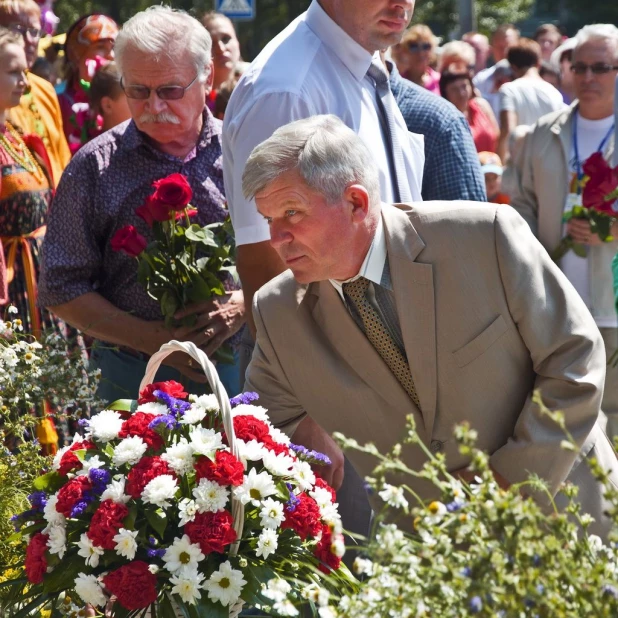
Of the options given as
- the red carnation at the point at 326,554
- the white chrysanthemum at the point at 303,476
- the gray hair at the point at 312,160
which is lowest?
the red carnation at the point at 326,554

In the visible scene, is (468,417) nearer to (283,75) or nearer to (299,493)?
(299,493)

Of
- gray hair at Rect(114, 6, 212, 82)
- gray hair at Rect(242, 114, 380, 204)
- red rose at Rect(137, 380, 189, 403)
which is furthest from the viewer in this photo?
gray hair at Rect(114, 6, 212, 82)

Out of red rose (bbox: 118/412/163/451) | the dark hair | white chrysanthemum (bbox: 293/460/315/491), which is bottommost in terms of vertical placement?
the dark hair

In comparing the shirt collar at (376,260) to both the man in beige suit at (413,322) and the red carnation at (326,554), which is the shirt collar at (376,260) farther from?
the red carnation at (326,554)

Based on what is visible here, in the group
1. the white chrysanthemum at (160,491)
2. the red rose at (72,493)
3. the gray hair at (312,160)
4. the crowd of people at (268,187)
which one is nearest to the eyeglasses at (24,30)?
the crowd of people at (268,187)

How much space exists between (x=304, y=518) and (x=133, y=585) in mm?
355

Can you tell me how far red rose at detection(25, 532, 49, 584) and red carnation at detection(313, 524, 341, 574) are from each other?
1.71 ft

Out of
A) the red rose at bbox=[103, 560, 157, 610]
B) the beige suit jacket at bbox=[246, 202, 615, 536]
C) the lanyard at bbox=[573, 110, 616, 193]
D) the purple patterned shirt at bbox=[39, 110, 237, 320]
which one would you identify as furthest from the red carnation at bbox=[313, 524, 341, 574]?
the lanyard at bbox=[573, 110, 616, 193]

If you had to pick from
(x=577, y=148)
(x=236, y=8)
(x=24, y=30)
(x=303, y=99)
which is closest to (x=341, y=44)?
(x=303, y=99)

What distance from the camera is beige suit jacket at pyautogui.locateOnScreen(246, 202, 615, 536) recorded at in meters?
2.61

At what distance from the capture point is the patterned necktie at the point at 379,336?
2.74 metres

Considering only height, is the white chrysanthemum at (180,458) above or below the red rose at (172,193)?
below

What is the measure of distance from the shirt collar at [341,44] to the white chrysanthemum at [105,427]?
1.52 meters

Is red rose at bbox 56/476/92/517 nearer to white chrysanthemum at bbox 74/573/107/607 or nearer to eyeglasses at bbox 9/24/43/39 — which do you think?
white chrysanthemum at bbox 74/573/107/607
